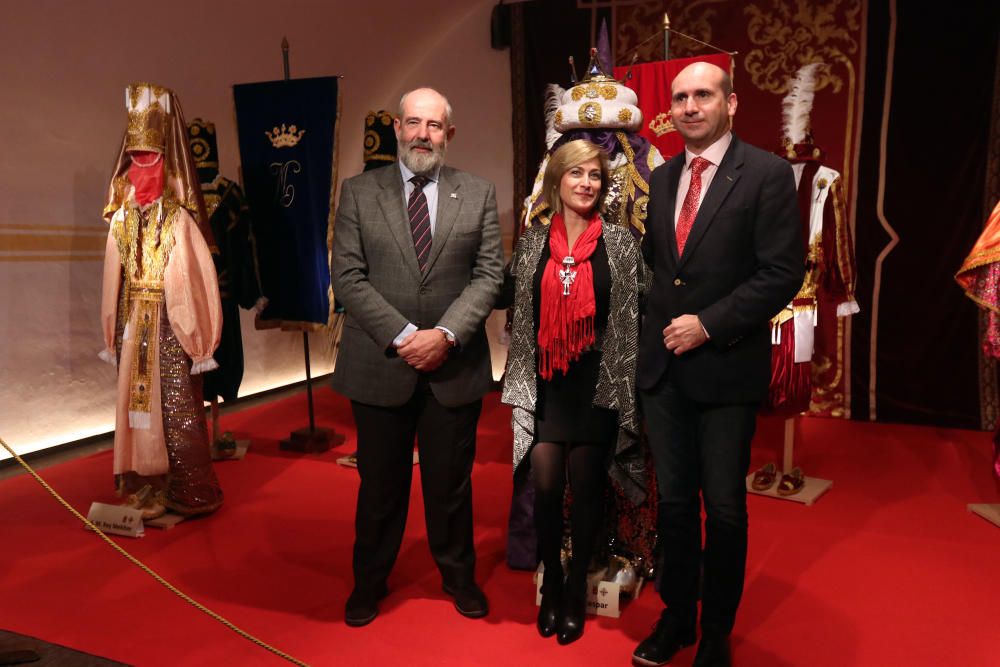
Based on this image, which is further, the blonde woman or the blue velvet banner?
the blue velvet banner

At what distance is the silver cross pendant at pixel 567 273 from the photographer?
2365mm

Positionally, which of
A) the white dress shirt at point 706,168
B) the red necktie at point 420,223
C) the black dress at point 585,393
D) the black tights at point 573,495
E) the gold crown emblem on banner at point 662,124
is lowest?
the black tights at point 573,495

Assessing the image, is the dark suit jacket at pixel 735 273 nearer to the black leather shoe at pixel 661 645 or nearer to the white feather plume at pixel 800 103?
the black leather shoe at pixel 661 645

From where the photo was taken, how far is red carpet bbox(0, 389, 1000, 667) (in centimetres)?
244

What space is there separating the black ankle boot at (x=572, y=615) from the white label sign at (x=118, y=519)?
75.8 inches

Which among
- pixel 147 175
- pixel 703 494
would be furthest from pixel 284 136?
pixel 703 494

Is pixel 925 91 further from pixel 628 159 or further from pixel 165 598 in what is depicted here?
pixel 165 598

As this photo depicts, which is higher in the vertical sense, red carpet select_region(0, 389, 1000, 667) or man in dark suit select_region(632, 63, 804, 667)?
man in dark suit select_region(632, 63, 804, 667)

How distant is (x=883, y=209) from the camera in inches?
201

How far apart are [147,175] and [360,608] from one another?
2039 mm

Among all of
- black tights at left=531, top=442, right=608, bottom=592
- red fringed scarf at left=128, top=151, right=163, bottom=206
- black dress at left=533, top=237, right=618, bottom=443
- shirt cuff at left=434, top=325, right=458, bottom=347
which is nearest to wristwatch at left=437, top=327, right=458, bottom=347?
shirt cuff at left=434, top=325, right=458, bottom=347

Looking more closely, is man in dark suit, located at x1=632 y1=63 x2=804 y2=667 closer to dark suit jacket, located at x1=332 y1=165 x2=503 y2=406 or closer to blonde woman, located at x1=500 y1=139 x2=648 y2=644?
blonde woman, located at x1=500 y1=139 x2=648 y2=644

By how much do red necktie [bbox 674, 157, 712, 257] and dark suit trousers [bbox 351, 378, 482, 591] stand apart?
86cm

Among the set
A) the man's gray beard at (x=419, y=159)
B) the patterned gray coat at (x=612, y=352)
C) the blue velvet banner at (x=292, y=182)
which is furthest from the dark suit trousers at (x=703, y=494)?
the blue velvet banner at (x=292, y=182)
